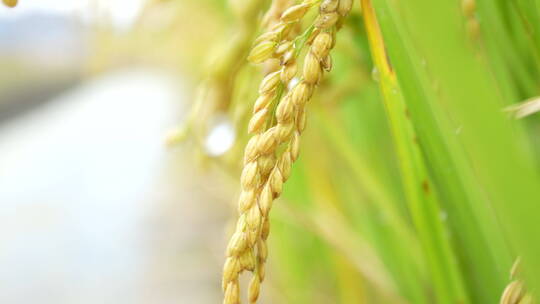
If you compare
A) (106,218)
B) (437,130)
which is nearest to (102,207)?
(106,218)

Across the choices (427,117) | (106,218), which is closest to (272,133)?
(427,117)

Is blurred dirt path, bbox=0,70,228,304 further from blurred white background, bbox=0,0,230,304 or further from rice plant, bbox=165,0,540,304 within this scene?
rice plant, bbox=165,0,540,304

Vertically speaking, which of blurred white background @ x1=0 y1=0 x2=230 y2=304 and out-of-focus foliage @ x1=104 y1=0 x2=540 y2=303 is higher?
blurred white background @ x1=0 y1=0 x2=230 y2=304

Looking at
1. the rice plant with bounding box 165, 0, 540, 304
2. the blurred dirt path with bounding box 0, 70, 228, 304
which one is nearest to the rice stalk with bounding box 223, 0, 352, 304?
the rice plant with bounding box 165, 0, 540, 304

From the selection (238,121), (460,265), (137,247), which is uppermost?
(137,247)

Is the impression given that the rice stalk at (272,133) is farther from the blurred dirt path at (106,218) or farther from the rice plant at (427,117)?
the blurred dirt path at (106,218)

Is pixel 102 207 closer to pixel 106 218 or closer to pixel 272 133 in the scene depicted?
pixel 106 218

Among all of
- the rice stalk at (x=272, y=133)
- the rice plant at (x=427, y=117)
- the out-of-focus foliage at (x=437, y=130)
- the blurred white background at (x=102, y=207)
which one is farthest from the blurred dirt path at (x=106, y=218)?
the rice stalk at (x=272, y=133)

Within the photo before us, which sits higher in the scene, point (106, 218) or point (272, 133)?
point (106, 218)

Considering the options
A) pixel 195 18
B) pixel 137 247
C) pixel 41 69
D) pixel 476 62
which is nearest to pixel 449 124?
pixel 476 62

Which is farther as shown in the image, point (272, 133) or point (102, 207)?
point (102, 207)

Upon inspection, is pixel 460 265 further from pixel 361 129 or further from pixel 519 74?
pixel 361 129
